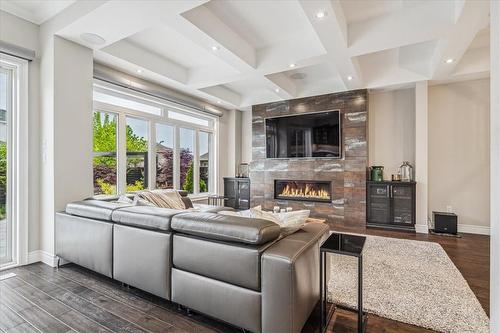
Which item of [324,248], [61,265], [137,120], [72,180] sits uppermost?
[137,120]

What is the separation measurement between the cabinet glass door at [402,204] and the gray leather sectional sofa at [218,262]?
10.8 feet

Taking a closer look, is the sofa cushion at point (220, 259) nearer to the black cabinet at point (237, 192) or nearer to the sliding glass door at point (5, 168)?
the sliding glass door at point (5, 168)

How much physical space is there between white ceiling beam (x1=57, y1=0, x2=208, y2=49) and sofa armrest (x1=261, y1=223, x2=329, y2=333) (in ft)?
7.63

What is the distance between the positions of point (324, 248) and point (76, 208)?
2.64 m

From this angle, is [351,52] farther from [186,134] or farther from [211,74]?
[186,134]

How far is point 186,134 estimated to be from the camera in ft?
19.1

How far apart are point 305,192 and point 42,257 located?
475 cm

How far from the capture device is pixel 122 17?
2648 millimetres

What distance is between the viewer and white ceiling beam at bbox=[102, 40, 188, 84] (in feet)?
11.7

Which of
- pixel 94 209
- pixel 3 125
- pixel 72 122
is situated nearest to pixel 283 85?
pixel 72 122

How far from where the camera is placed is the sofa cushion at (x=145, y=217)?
2.02 m

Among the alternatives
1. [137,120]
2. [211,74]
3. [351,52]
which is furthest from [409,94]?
[137,120]

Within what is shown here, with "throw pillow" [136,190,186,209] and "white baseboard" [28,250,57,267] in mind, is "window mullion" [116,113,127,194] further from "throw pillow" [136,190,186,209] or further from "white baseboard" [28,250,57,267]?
"white baseboard" [28,250,57,267]
